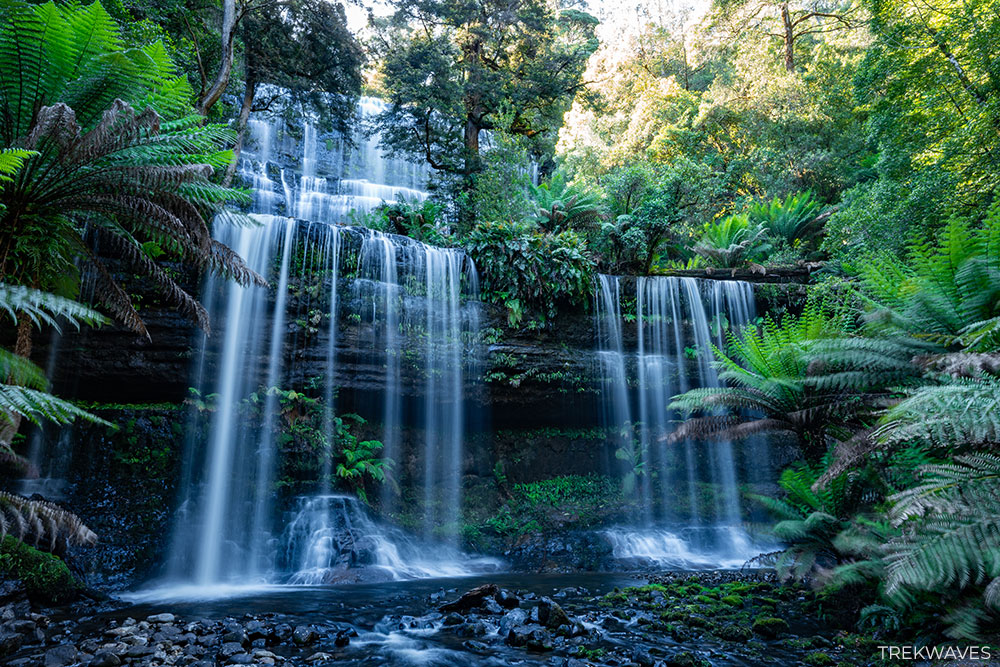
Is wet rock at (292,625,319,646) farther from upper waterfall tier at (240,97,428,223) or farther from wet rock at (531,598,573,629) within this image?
upper waterfall tier at (240,97,428,223)

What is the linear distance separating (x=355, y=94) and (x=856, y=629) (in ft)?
46.9

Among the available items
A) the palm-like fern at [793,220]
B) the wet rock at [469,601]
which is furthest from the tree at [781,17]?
the wet rock at [469,601]

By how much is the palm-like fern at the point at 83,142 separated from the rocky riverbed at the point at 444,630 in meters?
3.38

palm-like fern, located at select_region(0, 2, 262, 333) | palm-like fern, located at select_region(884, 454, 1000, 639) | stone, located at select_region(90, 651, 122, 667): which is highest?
palm-like fern, located at select_region(0, 2, 262, 333)

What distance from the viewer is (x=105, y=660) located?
3482 mm

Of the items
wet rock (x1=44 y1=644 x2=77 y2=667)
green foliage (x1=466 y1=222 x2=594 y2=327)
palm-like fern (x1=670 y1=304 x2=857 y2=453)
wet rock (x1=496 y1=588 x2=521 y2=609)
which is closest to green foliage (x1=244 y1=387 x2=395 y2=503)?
green foliage (x1=466 y1=222 x2=594 y2=327)

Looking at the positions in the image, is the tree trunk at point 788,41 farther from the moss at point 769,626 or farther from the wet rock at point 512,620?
the wet rock at point 512,620

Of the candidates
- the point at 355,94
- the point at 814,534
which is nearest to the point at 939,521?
the point at 814,534

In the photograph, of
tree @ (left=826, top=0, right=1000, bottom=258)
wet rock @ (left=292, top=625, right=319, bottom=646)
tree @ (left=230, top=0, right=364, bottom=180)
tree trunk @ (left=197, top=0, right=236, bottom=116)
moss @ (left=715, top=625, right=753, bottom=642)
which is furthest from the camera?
tree @ (left=230, top=0, right=364, bottom=180)

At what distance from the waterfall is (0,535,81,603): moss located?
9163mm

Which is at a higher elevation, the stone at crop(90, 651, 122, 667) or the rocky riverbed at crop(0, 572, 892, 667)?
the stone at crop(90, 651, 122, 667)

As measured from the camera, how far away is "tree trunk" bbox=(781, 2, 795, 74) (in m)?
19.9

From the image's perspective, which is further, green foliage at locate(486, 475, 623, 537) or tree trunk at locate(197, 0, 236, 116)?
green foliage at locate(486, 475, 623, 537)

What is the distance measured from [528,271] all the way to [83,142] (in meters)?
7.51
